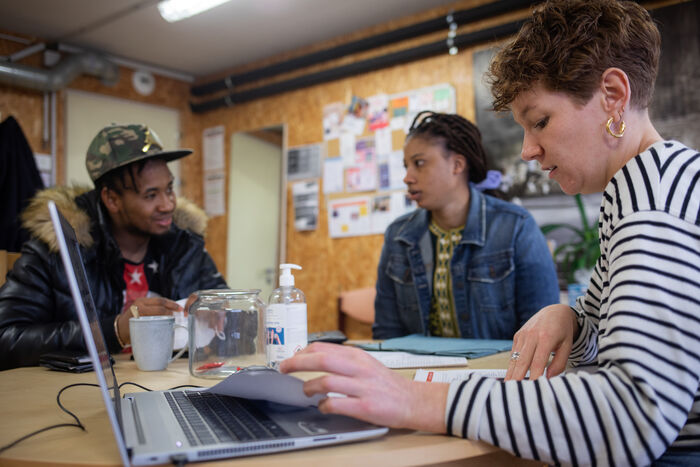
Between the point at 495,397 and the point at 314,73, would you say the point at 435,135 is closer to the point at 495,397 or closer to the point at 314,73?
the point at 495,397

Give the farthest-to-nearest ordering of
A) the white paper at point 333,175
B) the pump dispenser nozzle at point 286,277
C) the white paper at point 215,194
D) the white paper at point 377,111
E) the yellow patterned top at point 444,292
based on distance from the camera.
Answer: the white paper at point 215,194 < the white paper at point 333,175 < the white paper at point 377,111 < the yellow patterned top at point 444,292 < the pump dispenser nozzle at point 286,277

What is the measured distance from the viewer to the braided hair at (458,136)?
91.1 inches

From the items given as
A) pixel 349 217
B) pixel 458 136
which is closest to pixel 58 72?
pixel 349 217

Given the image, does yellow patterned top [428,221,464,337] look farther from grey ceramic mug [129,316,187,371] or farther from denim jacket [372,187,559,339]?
grey ceramic mug [129,316,187,371]

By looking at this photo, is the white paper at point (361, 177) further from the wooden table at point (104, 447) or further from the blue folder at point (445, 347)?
the wooden table at point (104, 447)

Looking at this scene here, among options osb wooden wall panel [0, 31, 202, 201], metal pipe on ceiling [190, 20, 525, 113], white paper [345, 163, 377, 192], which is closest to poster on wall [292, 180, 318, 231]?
white paper [345, 163, 377, 192]

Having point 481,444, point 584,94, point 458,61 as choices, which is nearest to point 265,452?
point 481,444

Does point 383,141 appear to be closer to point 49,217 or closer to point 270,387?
point 49,217

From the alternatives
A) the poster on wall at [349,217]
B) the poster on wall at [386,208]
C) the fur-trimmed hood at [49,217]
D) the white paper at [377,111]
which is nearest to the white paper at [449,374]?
the fur-trimmed hood at [49,217]

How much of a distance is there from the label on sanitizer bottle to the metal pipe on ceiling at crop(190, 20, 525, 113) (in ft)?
8.36

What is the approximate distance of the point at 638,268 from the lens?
0.66 m

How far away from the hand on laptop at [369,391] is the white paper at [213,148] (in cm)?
473

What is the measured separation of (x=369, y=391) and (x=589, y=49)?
0.62 m

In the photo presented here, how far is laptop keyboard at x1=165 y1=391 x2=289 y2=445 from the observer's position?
64 cm
